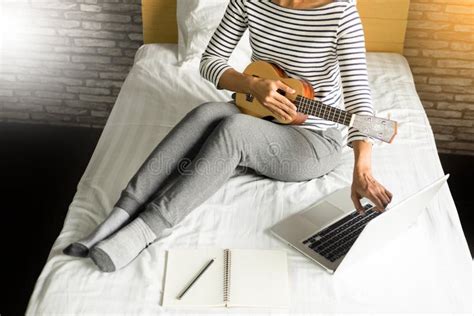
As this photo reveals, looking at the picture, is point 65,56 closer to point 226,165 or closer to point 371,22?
point 371,22

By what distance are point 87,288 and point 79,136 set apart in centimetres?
162

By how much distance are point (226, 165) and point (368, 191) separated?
0.40 metres

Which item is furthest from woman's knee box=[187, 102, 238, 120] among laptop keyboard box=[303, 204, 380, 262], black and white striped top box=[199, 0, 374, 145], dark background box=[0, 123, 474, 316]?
dark background box=[0, 123, 474, 316]

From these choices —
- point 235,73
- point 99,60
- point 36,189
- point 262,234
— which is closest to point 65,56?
point 99,60

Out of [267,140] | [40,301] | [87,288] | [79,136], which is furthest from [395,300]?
[79,136]

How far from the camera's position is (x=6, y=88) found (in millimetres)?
3066

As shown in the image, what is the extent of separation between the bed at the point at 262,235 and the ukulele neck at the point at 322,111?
233mm

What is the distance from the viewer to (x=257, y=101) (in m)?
1.93

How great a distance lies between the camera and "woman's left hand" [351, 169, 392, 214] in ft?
5.30

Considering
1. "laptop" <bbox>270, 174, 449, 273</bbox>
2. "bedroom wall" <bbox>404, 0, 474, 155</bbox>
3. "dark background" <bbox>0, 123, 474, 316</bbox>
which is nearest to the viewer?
"laptop" <bbox>270, 174, 449, 273</bbox>

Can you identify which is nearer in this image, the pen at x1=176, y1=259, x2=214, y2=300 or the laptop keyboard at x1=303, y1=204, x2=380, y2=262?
the pen at x1=176, y1=259, x2=214, y2=300

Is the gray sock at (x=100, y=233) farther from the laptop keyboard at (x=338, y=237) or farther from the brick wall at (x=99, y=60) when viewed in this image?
the brick wall at (x=99, y=60)

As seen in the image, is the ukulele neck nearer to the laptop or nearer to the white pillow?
the laptop

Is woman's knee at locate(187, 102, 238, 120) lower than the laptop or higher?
higher
